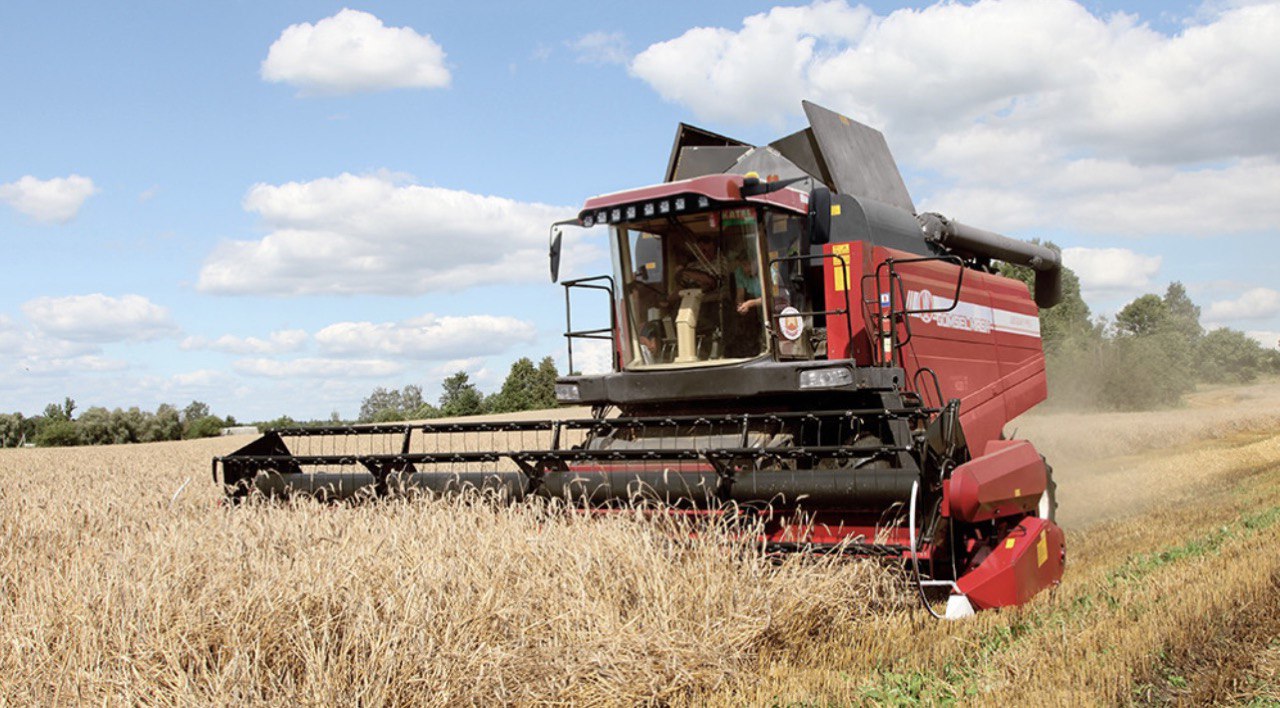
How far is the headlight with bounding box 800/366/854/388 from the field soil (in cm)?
126

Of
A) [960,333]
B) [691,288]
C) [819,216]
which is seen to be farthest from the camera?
[960,333]

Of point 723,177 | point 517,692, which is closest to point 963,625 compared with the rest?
point 517,692

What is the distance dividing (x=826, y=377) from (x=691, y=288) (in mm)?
1102

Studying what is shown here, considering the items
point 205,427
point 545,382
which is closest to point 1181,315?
point 545,382

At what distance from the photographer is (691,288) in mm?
6566

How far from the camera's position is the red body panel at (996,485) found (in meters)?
4.92

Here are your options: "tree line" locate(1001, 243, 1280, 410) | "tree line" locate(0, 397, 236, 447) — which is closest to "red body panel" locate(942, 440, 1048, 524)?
"tree line" locate(1001, 243, 1280, 410)

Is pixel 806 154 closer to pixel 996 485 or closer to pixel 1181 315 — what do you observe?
pixel 996 485

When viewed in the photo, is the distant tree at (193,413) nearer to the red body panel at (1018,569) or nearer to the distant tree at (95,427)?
the distant tree at (95,427)

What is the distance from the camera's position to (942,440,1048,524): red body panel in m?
4.92

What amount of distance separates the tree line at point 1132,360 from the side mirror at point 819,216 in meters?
10.4

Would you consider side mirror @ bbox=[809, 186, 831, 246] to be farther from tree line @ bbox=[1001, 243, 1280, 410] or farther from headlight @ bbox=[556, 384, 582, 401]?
tree line @ bbox=[1001, 243, 1280, 410]

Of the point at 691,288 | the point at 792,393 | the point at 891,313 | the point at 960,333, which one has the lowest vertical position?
the point at 792,393

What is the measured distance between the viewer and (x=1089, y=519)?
922 centimetres
